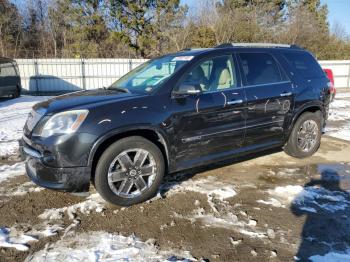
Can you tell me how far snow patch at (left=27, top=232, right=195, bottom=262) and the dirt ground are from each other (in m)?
0.08

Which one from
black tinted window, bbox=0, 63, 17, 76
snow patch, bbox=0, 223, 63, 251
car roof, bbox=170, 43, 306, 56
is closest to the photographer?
snow patch, bbox=0, 223, 63, 251

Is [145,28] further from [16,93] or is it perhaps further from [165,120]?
[165,120]

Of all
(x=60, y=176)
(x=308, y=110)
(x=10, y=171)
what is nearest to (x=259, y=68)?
(x=308, y=110)

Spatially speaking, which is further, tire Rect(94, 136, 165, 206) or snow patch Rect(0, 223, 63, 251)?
tire Rect(94, 136, 165, 206)

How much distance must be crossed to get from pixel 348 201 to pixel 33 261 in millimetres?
3599

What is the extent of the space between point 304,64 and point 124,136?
3.55 meters

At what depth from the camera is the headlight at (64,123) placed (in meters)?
3.70

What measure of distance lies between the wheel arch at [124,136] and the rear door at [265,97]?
135 centimetres

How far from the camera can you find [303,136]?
5.93 m

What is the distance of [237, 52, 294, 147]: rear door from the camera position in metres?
4.96

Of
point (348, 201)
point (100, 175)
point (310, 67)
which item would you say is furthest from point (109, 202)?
point (310, 67)

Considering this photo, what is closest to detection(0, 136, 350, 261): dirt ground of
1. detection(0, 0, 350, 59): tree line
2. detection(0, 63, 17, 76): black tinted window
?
detection(0, 63, 17, 76): black tinted window

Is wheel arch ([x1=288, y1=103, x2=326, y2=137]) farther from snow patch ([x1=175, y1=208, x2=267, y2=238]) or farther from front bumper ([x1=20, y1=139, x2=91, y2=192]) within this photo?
front bumper ([x1=20, y1=139, x2=91, y2=192])

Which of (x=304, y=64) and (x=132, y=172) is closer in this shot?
(x=132, y=172)
